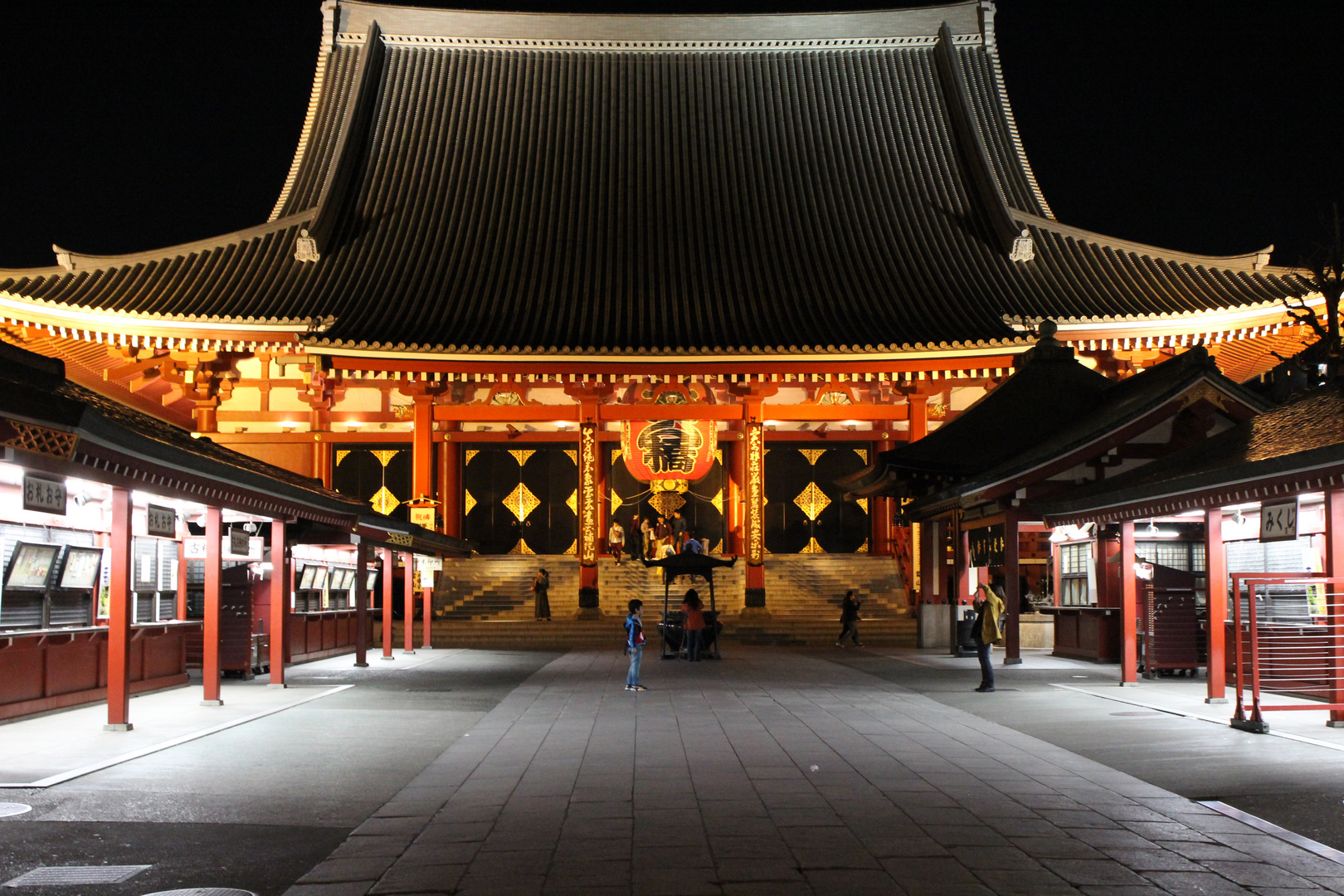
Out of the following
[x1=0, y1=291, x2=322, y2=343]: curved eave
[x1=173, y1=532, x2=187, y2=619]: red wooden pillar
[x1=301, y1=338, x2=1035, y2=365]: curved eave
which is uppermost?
[x1=0, y1=291, x2=322, y2=343]: curved eave

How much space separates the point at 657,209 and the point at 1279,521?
846 inches

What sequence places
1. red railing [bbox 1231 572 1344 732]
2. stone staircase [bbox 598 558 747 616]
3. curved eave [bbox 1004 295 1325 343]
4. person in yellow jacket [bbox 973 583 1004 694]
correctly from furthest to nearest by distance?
stone staircase [bbox 598 558 747 616] → curved eave [bbox 1004 295 1325 343] → person in yellow jacket [bbox 973 583 1004 694] → red railing [bbox 1231 572 1344 732]

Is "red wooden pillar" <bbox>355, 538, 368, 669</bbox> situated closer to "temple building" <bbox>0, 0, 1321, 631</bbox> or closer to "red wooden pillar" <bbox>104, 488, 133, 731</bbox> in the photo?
"temple building" <bbox>0, 0, 1321, 631</bbox>

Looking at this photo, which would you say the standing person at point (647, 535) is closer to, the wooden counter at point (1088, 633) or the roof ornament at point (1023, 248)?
the roof ornament at point (1023, 248)

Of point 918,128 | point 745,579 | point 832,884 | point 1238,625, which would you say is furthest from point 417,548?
point 918,128

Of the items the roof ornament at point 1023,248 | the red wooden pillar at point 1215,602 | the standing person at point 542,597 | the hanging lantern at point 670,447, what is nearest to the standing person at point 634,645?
the red wooden pillar at point 1215,602

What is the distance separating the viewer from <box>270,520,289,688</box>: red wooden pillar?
15.4m

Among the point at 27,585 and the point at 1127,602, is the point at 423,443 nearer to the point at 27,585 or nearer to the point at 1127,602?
the point at 27,585

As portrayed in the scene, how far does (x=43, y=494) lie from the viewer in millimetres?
9344

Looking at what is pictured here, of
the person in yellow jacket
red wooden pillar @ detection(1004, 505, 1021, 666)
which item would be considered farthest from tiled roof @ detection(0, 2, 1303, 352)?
the person in yellow jacket

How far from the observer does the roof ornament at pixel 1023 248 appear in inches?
1103

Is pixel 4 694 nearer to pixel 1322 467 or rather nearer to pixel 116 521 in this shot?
pixel 116 521

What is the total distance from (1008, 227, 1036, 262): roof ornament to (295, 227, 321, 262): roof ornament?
15308 millimetres

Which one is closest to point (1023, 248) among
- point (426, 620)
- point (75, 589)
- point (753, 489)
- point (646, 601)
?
point (753, 489)
